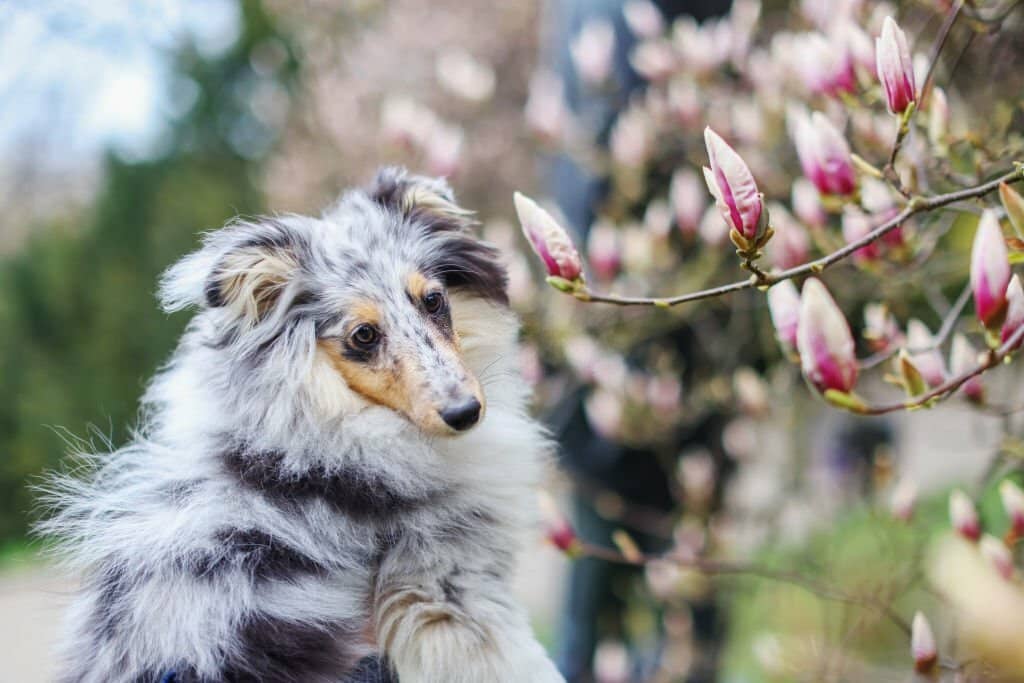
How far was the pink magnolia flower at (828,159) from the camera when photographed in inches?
82.7

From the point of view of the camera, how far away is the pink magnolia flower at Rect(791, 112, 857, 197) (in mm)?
2100

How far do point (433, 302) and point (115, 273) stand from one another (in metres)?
6.83

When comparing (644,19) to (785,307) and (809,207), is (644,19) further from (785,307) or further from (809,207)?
(785,307)

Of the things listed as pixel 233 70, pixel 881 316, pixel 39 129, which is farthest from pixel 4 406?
pixel 881 316

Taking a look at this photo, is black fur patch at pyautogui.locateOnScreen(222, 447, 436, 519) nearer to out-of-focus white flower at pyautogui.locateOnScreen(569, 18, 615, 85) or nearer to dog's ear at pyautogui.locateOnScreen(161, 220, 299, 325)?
dog's ear at pyautogui.locateOnScreen(161, 220, 299, 325)

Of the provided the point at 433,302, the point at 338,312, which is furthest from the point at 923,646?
the point at 338,312

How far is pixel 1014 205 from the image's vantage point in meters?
1.57

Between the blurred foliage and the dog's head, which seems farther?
the blurred foliage

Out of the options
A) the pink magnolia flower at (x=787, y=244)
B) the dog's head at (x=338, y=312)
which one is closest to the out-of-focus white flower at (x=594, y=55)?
the pink magnolia flower at (x=787, y=244)

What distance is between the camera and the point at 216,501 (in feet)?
6.73

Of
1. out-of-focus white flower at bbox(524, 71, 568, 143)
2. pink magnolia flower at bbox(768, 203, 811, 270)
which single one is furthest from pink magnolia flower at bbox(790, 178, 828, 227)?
out-of-focus white flower at bbox(524, 71, 568, 143)

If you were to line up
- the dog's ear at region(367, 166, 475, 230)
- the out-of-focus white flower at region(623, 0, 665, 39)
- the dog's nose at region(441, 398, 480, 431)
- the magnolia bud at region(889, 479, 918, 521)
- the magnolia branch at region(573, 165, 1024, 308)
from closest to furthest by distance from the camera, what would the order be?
1. the magnolia branch at region(573, 165, 1024, 308)
2. the dog's nose at region(441, 398, 480, 431)
3. the dog's ear at region(367, 166, 475, 230)
4. the magnolia bud at region(889, 479, 918, 521)
5. the out-of-focus white flower at region(623, 0, 665, 39)

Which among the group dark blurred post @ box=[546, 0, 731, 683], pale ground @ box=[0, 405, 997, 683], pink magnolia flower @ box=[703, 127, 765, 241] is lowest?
pale ground @ box=[0, 405, 997, 683]

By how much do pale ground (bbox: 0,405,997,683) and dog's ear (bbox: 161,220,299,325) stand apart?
80cm
